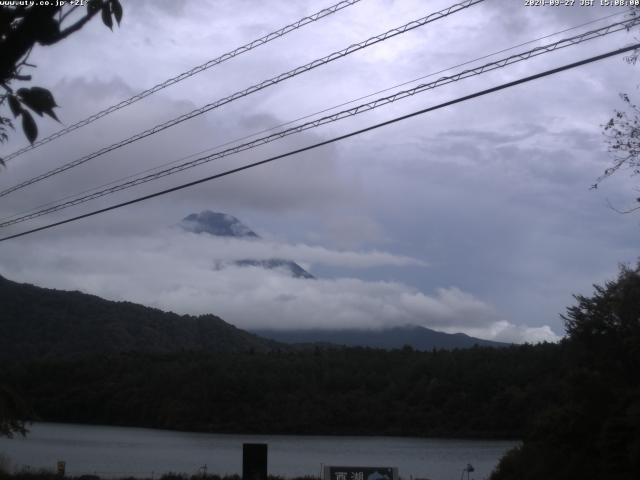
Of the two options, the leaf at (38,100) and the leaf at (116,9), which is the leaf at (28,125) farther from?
the leaf at (116,9)

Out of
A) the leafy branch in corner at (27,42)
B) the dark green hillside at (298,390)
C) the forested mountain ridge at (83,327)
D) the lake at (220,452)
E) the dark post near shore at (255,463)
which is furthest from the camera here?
the forested mountain ridge at (83,327)

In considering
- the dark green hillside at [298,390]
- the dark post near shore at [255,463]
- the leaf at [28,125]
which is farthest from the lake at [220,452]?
the leaf at [28,125]

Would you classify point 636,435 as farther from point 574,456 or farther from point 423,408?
point 423,408

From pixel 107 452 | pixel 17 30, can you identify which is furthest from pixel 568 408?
pixel 107 452

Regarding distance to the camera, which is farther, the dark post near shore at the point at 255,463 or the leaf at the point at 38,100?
the dark post near shore at the point at 255,463

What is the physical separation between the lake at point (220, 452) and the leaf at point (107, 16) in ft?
124

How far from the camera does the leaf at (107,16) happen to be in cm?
450

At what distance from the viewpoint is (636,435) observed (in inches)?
859

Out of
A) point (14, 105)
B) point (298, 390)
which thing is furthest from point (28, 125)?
point (298, 390)

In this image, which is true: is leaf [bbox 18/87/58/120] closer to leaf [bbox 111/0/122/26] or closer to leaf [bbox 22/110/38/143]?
leaf [bbox 22/110/38/143]

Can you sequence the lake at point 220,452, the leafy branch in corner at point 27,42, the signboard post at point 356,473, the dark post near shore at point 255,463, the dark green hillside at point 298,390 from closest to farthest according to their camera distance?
the leafy branch in corner at point 27,42 → the signboard post at point 356,473 → the dark post near shore at point 255,463 → the lake at point 220,452 → the dark green hillside at point 298,390

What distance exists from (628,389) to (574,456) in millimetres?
2907

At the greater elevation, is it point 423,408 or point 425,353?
point 425,353

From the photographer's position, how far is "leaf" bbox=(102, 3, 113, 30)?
450 cm
